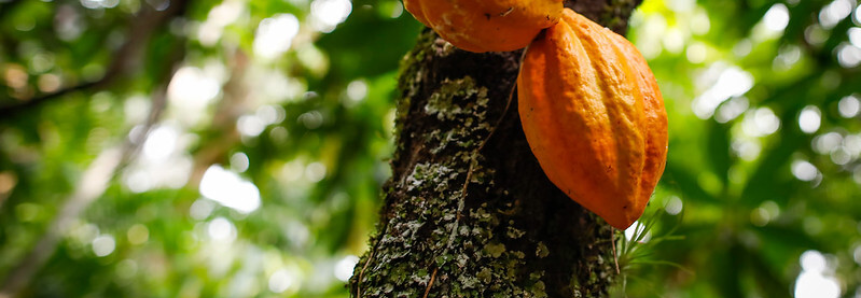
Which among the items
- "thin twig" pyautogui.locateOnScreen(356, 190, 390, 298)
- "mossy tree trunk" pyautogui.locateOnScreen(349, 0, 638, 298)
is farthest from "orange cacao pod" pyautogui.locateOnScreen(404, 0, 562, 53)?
"thin twig" pyautogui.locateOnScreen(356, 190, 390, 298)

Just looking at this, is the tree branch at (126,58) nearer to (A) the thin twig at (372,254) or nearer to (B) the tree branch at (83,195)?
(B) the tree branch at (83,195)

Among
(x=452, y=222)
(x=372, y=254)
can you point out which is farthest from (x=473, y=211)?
(x=372, y=254)

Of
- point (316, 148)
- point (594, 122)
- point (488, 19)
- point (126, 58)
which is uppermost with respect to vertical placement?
point (126, 58)

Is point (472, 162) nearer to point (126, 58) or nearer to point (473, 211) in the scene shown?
point (473, 211)

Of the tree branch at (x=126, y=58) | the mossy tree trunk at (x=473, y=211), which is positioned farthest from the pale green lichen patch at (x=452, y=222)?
the tree branch at (x=126, y=58)

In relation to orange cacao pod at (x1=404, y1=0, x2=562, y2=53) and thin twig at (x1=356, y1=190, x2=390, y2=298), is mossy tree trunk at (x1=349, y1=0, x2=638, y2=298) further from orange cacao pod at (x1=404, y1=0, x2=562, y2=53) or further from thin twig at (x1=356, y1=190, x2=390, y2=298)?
orange cacao pod at (x1=404, y1=0, x2=562, y2=53)

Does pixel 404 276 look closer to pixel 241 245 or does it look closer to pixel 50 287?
pixel 50 287
